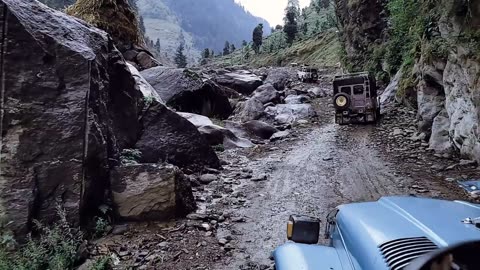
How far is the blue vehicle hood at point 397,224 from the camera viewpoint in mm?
2188

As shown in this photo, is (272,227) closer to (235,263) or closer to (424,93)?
(235,263)

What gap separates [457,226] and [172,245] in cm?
392

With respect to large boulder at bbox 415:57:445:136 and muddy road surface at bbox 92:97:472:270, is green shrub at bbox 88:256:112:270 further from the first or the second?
large boulder at bbox 415:57:445:136

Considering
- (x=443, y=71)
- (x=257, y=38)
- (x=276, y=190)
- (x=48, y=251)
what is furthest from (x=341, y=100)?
(x=257, y=38)

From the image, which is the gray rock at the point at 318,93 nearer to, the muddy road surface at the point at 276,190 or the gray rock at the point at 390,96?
the gray rock at the point at 390,96

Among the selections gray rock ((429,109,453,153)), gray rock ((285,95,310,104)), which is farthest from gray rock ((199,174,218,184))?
gray rock ((285,95,310,104))

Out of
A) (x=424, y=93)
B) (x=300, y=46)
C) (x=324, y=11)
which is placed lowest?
(x=424, y=93)

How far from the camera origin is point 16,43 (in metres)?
5.32

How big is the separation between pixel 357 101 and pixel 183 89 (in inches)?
Result: 258

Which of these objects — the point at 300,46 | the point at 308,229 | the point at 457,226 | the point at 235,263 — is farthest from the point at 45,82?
the point at 300,46

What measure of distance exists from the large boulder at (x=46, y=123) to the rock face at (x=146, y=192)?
0.80 ft

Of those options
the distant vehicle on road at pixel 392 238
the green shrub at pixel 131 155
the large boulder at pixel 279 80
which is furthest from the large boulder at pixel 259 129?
the large boulder at pixel 279 80

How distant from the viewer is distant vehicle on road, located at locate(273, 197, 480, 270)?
163cm

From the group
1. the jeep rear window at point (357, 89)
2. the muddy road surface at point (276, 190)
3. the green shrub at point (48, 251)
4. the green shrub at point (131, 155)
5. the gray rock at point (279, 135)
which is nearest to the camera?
the green shrub at point (48, 251)
